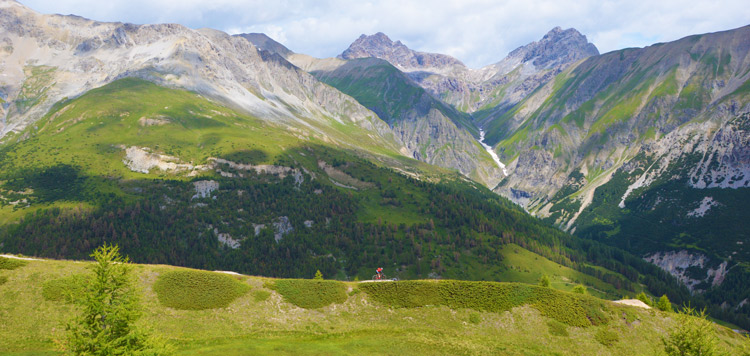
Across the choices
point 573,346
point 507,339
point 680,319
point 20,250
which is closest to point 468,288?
point 507,339

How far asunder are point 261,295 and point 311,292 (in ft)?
28.4

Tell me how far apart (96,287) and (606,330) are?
2854 inches

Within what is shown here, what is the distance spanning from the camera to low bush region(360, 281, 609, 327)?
72500mm

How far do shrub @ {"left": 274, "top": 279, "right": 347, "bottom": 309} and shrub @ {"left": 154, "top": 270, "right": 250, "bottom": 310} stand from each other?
6.79 m

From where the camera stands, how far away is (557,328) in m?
69.2

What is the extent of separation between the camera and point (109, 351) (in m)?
34.3

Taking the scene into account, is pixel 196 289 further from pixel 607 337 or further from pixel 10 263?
pixel 607 337

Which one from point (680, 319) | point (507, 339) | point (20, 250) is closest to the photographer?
point (680, 319)

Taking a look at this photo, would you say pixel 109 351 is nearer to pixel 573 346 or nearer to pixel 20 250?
pixel 573 346

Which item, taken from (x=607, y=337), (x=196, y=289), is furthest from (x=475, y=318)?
(x=196, y=289)

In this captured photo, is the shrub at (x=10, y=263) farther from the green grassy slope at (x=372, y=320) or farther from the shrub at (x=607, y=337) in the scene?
the shrub at (x=607, y=337)

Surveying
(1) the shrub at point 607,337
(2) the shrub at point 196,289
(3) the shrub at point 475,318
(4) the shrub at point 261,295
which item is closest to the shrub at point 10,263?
(2) the shrub at point 196,289

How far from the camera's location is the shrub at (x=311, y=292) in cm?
7281

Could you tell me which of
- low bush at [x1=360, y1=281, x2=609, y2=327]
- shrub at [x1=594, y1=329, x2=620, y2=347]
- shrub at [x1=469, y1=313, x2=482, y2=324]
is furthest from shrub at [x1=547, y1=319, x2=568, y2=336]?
shrub at [x1=469, y1=313, x2=482, y2=324]
